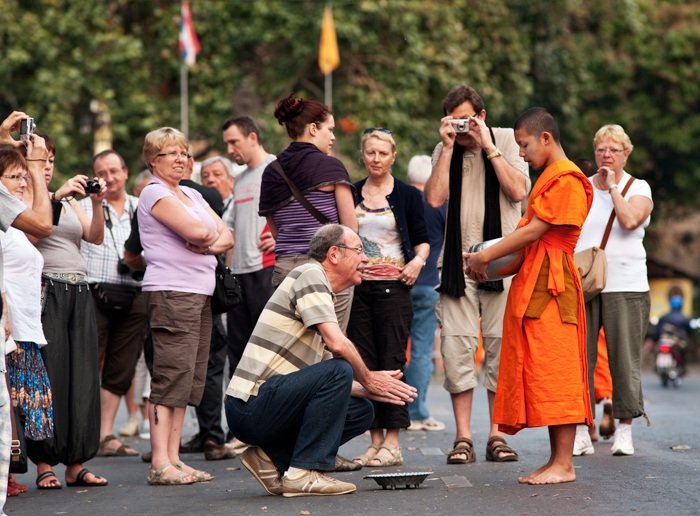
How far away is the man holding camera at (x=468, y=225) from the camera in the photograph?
9414mm

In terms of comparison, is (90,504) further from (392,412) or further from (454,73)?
(454,73)

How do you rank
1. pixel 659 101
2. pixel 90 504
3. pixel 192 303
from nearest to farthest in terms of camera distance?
pixel 90 504 < pixel 192 303 < pixel 659 101

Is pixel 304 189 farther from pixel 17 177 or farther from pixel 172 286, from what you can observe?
pixel 17 177

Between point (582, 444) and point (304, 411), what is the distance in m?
2.56

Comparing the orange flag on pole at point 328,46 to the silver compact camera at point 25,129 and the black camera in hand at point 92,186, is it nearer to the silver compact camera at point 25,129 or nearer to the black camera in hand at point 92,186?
the black camera in hand at point 92,186

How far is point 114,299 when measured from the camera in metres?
10.4

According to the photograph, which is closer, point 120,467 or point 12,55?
point 120,467

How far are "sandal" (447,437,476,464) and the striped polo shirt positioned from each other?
1.59m

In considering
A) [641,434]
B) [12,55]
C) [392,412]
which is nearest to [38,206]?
[392,412]

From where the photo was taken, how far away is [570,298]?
790 centimetres

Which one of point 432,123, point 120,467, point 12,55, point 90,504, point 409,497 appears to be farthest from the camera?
point 432,123

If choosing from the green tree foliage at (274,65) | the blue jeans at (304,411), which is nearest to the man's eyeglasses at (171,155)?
the blue jeans at (304,411)

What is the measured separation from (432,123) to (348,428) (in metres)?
23.6

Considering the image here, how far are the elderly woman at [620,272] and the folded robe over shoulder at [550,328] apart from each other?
189 cm
